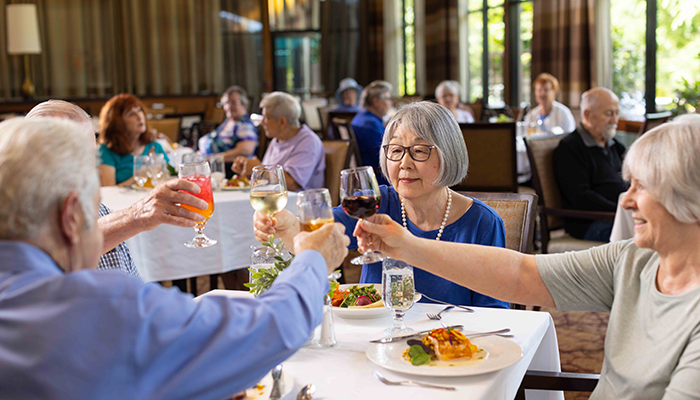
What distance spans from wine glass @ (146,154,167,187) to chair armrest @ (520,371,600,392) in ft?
7.69

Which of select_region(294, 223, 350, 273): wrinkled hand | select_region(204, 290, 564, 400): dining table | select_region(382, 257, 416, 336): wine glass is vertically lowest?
select_region(204, 290, 564, 400): dining table

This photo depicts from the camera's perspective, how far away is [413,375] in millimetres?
1162

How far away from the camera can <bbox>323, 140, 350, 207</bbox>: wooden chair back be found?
3.74m

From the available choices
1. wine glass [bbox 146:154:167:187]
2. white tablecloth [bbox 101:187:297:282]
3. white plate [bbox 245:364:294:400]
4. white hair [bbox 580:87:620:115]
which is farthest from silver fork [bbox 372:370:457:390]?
white hair [bbox 580:87:620:115]

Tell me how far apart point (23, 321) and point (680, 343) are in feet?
3.51

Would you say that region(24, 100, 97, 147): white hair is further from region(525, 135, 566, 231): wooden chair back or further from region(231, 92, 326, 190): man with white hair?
region(525, 135, 566, 231): wooden chair back

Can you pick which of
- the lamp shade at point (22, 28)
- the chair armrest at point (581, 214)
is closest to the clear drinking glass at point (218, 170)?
the chair armrest at point (581, 214)

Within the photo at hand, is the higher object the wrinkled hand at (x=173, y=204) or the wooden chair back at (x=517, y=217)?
the wrinkled hand at (x=173, y=204)

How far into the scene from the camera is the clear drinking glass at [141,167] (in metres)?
3.28

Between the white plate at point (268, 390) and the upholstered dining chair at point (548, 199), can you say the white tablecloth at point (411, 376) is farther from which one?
the upholstered dining chair at point (548, 199)

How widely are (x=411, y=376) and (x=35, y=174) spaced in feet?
2.36

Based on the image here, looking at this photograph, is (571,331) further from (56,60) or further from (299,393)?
(56,60)

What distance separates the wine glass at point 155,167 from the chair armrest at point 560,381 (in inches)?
92.3

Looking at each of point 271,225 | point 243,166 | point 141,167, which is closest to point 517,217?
point 271,225
